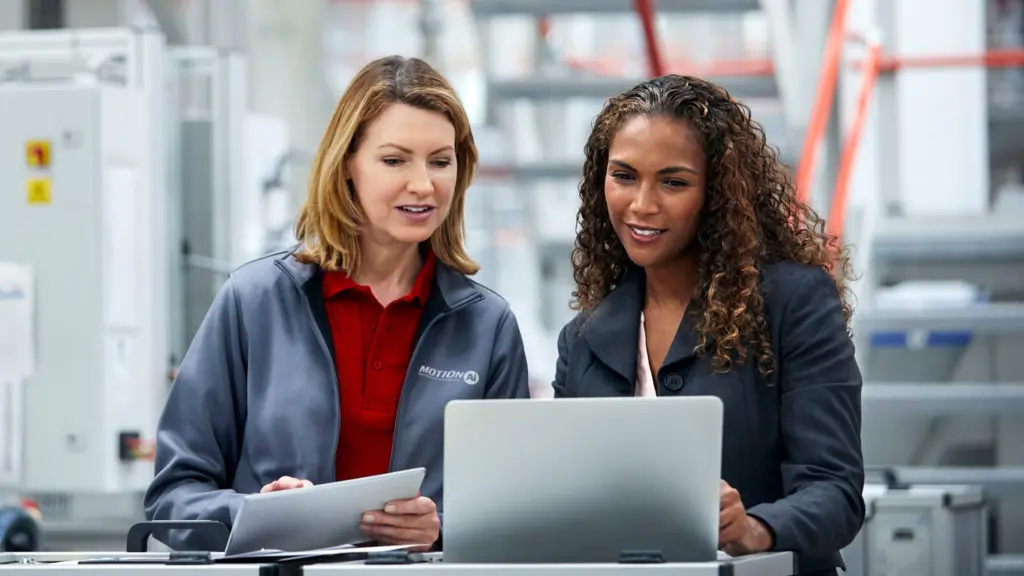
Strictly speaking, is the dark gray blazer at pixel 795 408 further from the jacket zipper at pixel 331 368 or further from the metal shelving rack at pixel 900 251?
the metal shelving rack at pixel 900 251

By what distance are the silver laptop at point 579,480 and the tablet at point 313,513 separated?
157 mm

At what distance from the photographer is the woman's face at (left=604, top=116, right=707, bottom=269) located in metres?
2.30

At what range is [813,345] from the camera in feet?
7.42

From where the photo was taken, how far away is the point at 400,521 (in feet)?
6.66

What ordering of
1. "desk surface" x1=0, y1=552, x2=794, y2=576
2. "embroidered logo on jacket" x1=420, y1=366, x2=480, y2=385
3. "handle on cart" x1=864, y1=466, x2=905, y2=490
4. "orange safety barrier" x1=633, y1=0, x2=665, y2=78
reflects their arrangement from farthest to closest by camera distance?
1. "orange safety barrier" x1=633, y1=0, x2=665, y2=78
2. "handle on cart" x1=864, y1=466, x2=905, y2=490
3. "embroidered logo on jacket" x1=420, y1=366, x2=480, y2=385
4. "desk surface" x1=0, y1=552, x2=794, y2=576

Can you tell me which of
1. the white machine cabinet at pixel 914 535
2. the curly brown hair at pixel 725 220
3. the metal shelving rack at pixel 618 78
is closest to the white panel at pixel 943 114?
the metal shelving rack at pixel 618 78

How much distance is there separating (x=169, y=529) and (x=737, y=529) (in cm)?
74

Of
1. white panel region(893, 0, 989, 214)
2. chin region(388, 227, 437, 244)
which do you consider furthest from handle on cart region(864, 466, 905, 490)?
white panel region(893, 0, 989, 214)

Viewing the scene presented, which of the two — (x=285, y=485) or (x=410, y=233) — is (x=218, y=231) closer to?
(x=410, y=233)

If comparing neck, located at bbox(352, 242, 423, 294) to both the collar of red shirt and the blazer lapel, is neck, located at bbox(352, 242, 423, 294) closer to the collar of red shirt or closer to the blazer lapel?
the collar of red shirt

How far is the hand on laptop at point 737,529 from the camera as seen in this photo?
197 centimetres

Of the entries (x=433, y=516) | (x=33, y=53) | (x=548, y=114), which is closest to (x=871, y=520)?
(x=433, y=516)

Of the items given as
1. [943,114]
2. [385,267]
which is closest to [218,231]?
[385,267]

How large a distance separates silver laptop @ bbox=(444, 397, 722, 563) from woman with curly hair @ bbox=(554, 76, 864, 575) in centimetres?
36
